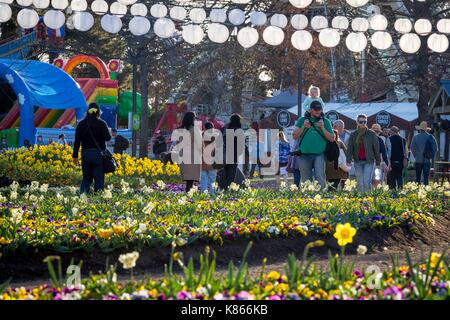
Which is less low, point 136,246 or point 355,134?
point 355,134

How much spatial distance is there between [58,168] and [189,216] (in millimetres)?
11206

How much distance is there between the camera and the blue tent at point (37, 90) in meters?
33.2

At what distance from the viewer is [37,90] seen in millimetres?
33688

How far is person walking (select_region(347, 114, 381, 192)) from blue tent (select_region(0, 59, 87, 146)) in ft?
57.2

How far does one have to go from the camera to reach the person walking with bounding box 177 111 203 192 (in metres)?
16.4

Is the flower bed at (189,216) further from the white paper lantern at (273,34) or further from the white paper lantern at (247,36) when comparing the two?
the white paper lantern at (273,34)

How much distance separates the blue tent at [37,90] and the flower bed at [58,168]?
9589mm

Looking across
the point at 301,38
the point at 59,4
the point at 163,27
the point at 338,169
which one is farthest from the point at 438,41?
the point at 59,4

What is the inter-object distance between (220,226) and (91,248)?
1.61 metres

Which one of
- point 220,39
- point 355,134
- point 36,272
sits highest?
point 220,39
